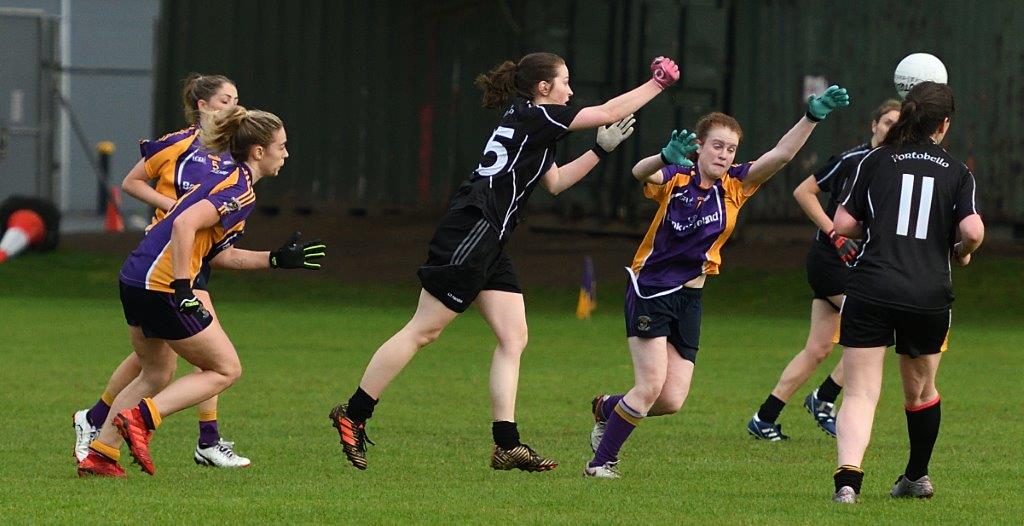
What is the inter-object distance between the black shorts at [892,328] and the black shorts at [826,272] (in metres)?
2.73

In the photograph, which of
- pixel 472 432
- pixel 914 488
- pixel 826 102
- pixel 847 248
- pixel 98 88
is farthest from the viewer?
pixel 98 88

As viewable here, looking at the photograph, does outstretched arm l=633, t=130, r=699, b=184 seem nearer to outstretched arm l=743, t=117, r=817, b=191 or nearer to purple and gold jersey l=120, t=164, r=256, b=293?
outstretched arm l=743, t=117, r=817, b=191

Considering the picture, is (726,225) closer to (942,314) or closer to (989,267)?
(942,314)

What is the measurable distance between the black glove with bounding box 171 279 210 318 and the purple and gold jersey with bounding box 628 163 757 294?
6.74 feet

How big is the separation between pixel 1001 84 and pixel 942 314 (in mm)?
15254

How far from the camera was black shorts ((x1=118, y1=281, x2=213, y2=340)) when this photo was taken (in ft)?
26.6

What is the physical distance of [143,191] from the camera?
30.3 ft

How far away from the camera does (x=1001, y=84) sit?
861 inches

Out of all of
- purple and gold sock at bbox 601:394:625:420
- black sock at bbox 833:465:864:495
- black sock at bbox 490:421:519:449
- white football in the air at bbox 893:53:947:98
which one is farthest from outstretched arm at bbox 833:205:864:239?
white football in the air at bbox 893:53:947:98

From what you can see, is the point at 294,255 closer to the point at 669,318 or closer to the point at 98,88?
the point at 669,318

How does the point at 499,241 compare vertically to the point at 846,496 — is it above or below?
above

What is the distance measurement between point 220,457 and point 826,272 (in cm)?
359

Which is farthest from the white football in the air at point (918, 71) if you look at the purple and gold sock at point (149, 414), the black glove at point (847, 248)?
the purple and gold sock at point (149, 414)

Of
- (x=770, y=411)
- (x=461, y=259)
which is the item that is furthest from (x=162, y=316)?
(x=770, y=411)
